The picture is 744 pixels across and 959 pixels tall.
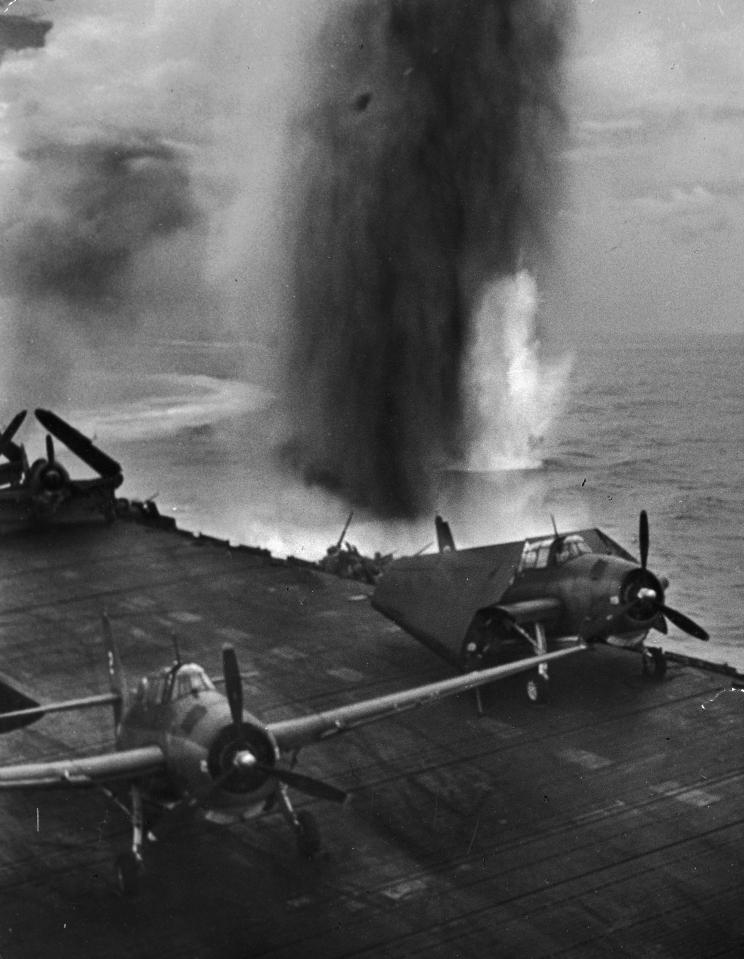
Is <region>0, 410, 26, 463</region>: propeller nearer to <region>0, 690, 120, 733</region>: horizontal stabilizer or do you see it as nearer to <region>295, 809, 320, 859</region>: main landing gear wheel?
<region>0, 690, 120, 733</region>: horizontal stabilizer

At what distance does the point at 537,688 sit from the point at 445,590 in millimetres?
4268

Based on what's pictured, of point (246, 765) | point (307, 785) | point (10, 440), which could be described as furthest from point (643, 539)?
point (10, 440)

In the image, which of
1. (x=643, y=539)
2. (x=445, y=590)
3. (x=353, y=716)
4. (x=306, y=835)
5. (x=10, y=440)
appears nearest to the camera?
(x=306, y=835)

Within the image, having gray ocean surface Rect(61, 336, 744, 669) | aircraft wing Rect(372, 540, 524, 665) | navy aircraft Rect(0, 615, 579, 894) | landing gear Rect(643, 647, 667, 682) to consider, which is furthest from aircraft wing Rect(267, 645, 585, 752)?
gray ocean surface Rect(61, 336, 744, 669)

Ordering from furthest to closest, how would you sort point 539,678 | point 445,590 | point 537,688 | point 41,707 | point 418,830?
point 445,590, point 539,678, point 537,688, point 41,707, point 418,830

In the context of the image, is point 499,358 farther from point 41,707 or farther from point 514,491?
point 41,707

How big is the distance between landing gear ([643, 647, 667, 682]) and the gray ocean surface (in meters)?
38.4

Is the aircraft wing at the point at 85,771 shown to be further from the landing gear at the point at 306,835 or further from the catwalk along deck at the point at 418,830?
the landing gear at the point at 306,835

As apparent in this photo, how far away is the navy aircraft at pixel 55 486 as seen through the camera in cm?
5578

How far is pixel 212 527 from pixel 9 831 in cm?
8363

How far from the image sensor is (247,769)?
20.3m

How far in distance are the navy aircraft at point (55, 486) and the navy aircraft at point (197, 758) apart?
32993mm

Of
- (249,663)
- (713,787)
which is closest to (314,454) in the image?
(249,663)

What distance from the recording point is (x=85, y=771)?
2125cm
